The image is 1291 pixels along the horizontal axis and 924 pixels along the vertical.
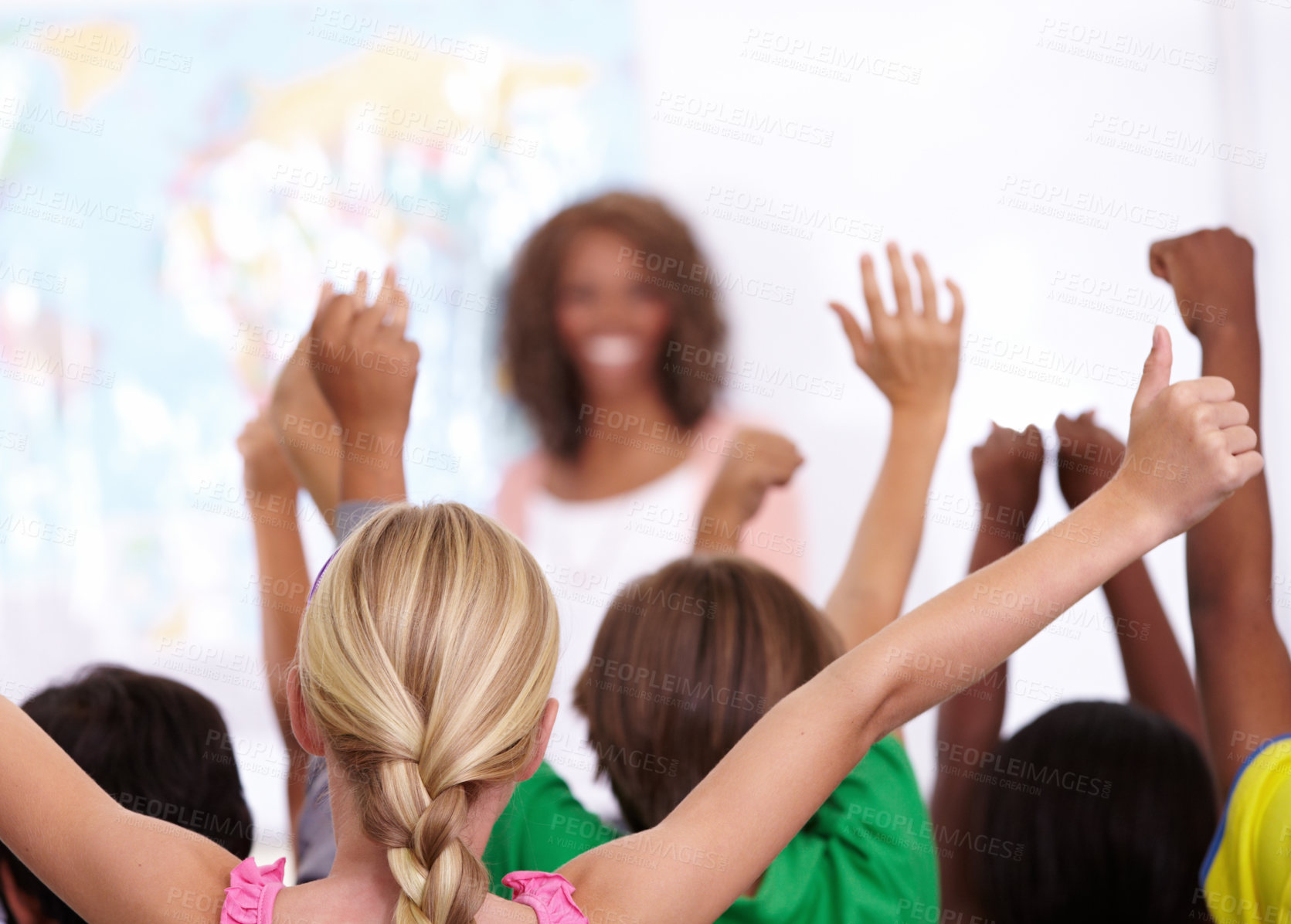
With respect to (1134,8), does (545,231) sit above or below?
below

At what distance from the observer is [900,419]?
62.7 inches

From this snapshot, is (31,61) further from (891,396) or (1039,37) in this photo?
(1039,37)

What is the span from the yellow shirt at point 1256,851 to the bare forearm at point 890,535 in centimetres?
47

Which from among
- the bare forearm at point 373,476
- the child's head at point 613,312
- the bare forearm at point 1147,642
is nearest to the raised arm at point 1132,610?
the bare forearm at point 1147,642

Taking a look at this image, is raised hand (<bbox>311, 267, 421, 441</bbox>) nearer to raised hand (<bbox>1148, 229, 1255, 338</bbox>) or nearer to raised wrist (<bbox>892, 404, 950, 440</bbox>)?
raised wrist (<bbox>892, 404, 950, 440</bbox>)

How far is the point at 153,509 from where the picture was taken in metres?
1.80

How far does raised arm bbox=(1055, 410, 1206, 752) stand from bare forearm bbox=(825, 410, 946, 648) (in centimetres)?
21

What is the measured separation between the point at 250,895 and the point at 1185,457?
704 mm

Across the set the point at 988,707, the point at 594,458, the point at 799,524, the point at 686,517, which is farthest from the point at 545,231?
the point at 988,707

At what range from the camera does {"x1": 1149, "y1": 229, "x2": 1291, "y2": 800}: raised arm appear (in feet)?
4.70

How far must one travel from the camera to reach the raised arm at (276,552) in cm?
169

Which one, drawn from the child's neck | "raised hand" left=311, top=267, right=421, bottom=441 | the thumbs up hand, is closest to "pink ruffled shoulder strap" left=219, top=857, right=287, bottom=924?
the child's neck

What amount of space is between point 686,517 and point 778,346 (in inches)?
12.4

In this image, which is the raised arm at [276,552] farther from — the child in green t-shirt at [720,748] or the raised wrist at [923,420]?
the raised wrist at [923,420]
